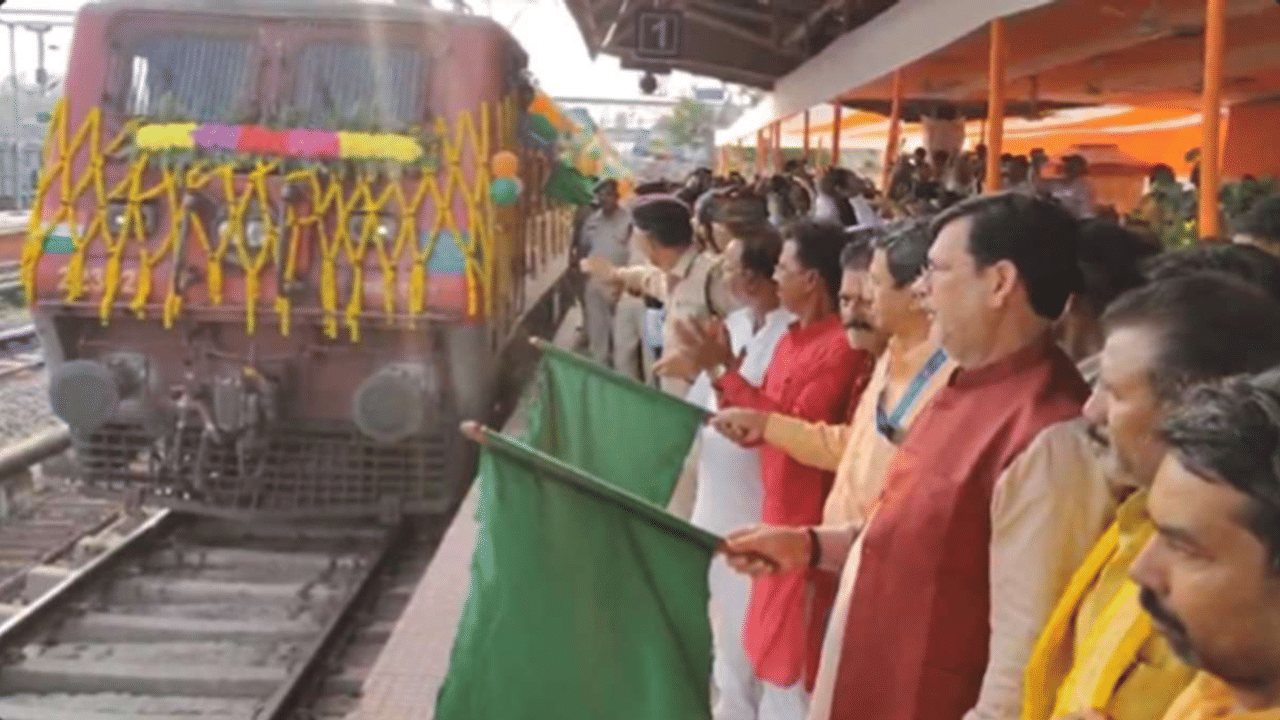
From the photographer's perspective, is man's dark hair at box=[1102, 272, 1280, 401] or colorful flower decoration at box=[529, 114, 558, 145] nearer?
man's dark hair at box=[1102, 272, 1280, 401]

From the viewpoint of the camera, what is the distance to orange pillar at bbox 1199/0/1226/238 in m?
4.64

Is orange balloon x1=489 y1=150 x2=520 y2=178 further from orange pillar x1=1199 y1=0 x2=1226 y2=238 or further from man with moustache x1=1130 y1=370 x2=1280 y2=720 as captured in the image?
man with moustache x1=1130 y1=370 x2=1280 y2=720

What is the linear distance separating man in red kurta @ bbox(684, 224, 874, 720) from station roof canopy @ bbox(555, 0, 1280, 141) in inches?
44.5

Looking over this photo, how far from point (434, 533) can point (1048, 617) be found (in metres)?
6.62

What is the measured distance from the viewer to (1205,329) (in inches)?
81.5

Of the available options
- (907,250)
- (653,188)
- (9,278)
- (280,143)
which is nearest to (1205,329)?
(907,250)

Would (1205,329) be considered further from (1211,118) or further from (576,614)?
(1211,118)

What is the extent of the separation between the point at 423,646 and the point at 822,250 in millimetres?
2152

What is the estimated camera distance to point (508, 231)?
8.62 meters

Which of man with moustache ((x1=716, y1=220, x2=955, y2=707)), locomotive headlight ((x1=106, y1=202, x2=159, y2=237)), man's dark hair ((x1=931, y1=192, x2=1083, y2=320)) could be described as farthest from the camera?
locomotive headlight ((x1=106, y1=202, x2=159, y2=237))

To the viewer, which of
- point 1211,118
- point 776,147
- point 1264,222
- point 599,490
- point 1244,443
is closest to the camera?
point 1244,443

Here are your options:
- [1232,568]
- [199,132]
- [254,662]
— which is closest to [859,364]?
[1232,568]

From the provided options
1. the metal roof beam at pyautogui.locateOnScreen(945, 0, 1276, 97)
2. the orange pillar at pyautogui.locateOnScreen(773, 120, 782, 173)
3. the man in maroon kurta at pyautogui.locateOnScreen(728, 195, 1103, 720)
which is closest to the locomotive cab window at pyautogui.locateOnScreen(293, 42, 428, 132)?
the metal roof beam at pyautogui.locateOnScreen(945, 0, 1276, 97)

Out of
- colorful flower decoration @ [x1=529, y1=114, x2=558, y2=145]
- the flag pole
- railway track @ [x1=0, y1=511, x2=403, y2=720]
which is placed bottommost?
railway track @ [x1=0, y1=511, x2=403, y2=720]
